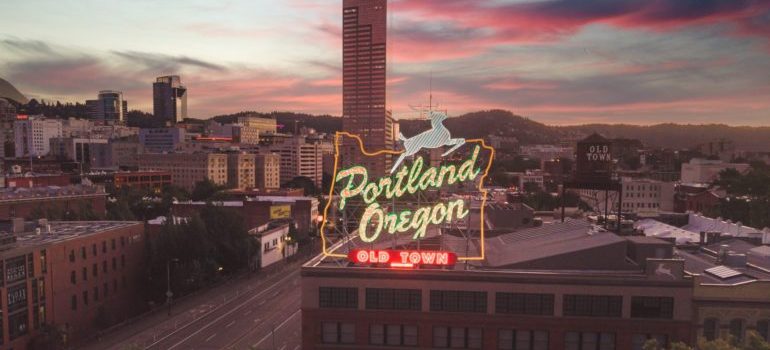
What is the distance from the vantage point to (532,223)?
237 ft

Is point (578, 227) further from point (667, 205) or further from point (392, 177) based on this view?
point (667, 205)

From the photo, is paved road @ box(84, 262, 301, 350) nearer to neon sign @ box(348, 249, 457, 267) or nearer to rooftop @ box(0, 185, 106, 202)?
neon sign @ box(348, 249, 457, 267)

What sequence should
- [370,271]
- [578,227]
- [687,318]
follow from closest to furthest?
1. [687,318]
2. [370,271]
3. [578,227]

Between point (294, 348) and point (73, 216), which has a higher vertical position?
point (73, 216)

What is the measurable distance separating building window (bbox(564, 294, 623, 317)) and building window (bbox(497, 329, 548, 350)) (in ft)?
10.0

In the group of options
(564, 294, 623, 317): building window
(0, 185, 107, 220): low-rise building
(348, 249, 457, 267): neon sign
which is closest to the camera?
(564, 294, 623, 317): building window

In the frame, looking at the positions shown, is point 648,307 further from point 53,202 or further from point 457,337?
point 53,202

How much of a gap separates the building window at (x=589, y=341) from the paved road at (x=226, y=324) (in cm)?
3364

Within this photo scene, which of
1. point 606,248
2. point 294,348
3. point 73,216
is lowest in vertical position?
point 294,348

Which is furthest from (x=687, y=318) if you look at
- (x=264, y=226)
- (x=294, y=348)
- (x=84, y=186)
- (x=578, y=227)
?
(x=84, y=186)

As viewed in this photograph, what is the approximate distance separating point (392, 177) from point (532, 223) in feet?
115

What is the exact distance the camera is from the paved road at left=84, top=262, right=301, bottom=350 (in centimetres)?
6241

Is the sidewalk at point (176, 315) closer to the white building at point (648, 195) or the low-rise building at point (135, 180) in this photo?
the white building at point (648, 195)

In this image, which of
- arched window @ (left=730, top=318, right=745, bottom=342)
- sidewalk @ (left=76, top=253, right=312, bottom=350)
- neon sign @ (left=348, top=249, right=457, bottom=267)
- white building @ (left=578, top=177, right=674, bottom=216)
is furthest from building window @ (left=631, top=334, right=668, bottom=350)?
white building @ (left=578, top=177, right=674, bottom=216)
